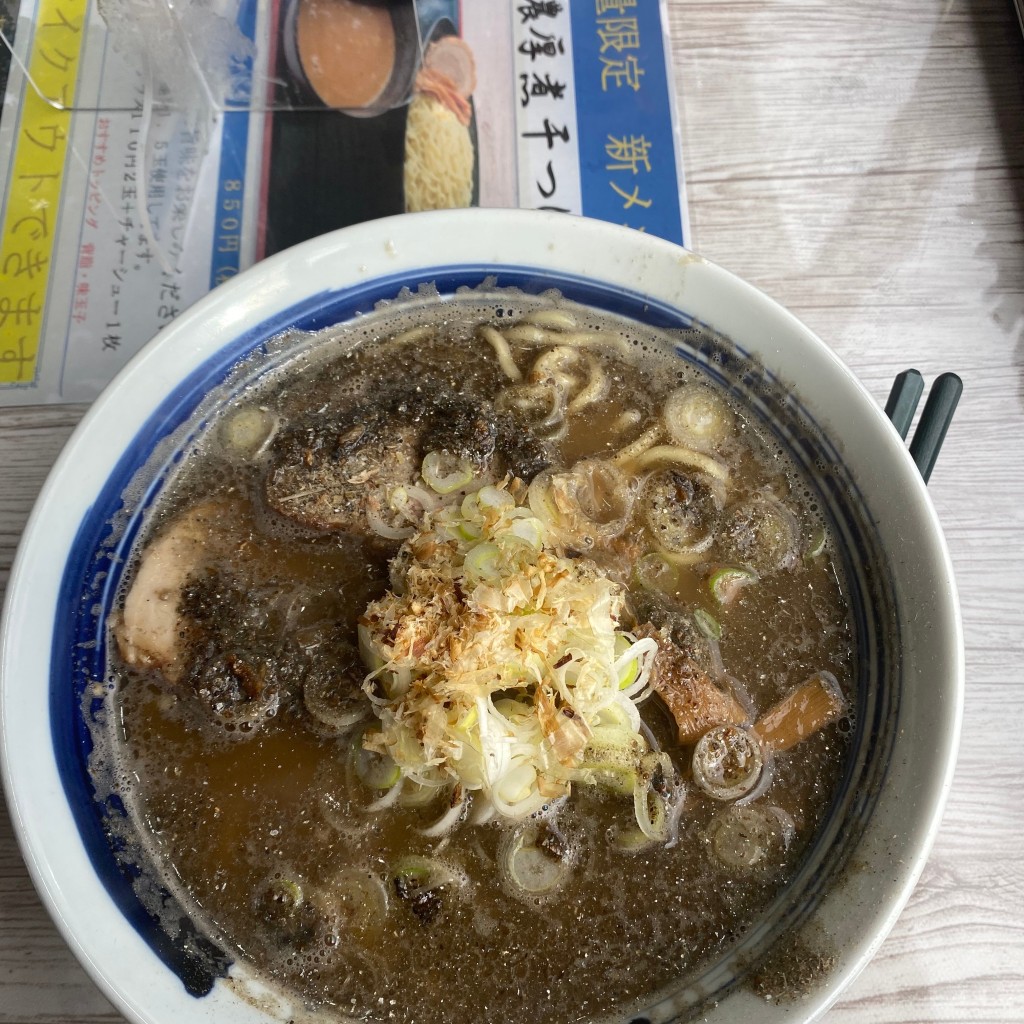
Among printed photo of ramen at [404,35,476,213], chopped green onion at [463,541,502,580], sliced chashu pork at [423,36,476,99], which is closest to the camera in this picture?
chopped green onion at [463,541,502,580]

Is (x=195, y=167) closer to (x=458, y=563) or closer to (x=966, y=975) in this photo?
(x=458, y=563)

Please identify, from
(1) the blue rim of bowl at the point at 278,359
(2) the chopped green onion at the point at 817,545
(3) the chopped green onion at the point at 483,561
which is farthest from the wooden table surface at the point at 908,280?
(3) the chopped green onion at the point at 483,561

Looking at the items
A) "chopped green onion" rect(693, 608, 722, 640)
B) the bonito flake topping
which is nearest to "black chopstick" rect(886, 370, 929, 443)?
"chopped green onion" rect(693, 608, 722, 640)

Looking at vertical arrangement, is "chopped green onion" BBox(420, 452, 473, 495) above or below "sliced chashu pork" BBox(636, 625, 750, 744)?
above

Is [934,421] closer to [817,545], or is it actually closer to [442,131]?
[817,545]

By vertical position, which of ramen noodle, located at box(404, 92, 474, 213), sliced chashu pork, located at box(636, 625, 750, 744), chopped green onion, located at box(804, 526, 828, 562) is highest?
ramen noodle, located at box(404, 92, 474, 213)

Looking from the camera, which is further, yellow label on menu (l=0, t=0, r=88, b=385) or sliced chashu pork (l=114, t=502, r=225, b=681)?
yellow label on menu (l=0, t=0, r=88, b=385)

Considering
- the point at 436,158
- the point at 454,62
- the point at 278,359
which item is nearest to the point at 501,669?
the point at 278,359

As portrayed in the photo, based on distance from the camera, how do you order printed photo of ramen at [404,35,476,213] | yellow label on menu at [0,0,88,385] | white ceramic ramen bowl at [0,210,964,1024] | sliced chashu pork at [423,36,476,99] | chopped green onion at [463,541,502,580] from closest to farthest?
white ceramic ramen bowl at [0,210,964,1024]
chopped green onion at [463,541,502,580]
yellow label on menu at [0,0,88,385]
printed photo of ramen at [404,35,476,213]
sliced chashu pork at [423,36,476,99]

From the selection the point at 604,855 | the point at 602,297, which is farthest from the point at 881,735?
the point at 602,297

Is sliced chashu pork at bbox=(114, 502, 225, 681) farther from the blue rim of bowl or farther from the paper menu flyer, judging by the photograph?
the paper menu flyer
